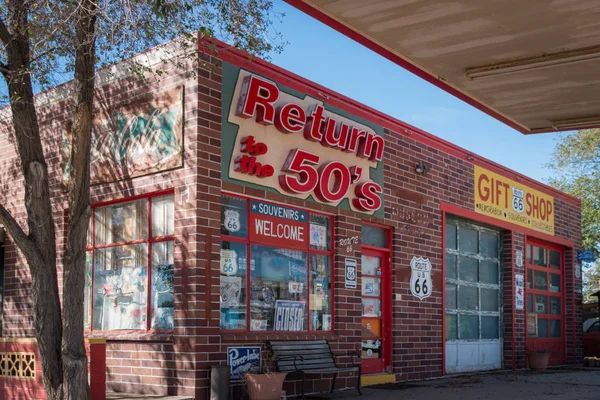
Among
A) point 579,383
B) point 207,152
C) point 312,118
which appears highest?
point 312,118

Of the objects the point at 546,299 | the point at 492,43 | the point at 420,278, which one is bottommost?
the point at 546,299

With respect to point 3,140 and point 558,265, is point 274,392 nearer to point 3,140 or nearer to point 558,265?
point 3,140

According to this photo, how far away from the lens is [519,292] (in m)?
20.4

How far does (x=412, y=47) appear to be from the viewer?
21.6ft

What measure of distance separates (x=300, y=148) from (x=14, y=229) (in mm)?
5191

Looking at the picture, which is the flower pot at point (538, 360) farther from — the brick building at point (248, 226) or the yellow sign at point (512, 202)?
the yellow sign at point (512, 202)

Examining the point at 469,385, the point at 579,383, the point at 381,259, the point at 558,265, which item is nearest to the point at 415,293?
the point at 381,259

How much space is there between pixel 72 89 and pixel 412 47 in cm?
849

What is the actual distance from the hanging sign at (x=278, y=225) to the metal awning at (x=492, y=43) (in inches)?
200

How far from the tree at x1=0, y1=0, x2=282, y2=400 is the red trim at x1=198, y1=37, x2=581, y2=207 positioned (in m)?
0.90

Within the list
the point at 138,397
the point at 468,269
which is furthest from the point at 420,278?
the point at 138,397

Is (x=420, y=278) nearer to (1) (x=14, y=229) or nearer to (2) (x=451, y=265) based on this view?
(2) (x=451, y=265)

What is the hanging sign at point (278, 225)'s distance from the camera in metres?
12.3

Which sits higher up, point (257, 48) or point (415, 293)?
point (257, 48)
